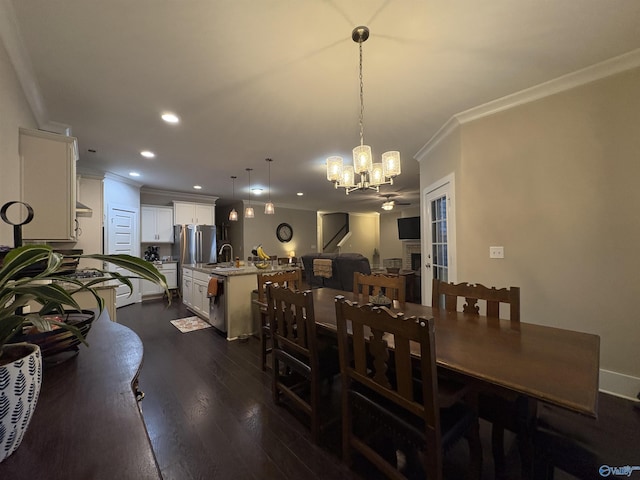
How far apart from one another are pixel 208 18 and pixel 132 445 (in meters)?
2.02

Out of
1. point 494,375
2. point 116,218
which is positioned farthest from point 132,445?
point 116,218

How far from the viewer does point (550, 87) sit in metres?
2.24

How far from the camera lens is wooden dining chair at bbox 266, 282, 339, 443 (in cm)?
160

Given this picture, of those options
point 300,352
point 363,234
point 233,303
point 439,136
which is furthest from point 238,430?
point 363,234

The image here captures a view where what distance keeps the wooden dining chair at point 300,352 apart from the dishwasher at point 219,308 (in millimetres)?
1659

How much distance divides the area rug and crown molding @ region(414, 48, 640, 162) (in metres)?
4.22

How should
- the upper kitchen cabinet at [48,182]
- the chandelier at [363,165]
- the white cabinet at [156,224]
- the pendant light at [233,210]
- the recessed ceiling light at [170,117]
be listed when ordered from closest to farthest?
the chandelier at [363,165] < the upper kitchen cabinet at [48,182] < the recessed ceiling light at [170,117] < the pendant light at [233,210] < the white cabinet at [156,224]

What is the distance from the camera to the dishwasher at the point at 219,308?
3.46 m

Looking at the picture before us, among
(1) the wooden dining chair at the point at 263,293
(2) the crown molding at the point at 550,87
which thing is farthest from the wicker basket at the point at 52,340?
(2) the crown molding at the point at 550,87

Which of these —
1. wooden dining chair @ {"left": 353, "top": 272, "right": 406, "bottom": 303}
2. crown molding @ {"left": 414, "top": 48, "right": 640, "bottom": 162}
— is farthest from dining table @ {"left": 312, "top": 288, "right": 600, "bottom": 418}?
crown molding @ {"left": 414, "top": 48, "right": 640, "bottom": 162}

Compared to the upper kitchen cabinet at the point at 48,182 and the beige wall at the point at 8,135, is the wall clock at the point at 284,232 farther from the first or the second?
the beige wall at the point at 8,135

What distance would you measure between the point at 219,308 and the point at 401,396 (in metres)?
3.03

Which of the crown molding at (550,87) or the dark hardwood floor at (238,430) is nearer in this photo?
the dark hardwood floor at (238,430)

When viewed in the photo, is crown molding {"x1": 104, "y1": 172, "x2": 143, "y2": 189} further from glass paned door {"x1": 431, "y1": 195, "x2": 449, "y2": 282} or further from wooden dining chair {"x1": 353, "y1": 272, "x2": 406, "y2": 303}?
glass paned door {"x1": 431, "y1": 195, "x2": 449, "y2": 282}
